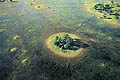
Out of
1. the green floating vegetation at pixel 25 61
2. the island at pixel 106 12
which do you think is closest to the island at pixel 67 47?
the green floating vegetation at pixel 25 61

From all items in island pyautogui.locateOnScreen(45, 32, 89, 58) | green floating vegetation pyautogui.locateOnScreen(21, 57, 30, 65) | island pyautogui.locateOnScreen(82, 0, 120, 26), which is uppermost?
island pyautogui.locateOnScreen(82, 0, 120, 26)

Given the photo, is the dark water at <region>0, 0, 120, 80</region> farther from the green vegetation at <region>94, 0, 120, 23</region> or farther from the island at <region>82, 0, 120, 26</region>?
the green vegetation at <region>94, 0, 120, 23</region>

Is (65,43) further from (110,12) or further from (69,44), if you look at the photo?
(110,12)

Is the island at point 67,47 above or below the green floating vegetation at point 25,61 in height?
above

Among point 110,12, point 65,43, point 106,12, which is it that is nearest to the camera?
point 65,43

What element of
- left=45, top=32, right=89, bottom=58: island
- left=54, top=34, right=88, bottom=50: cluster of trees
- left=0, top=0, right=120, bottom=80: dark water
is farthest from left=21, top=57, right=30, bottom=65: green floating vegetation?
left=54, top=34, right=88, bottom=50: cluster of trees

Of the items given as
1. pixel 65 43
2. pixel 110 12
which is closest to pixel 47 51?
pixel 65 43

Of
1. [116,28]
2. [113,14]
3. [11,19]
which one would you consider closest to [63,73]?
[116,28]

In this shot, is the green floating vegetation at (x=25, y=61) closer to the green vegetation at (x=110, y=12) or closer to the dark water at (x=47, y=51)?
the dark water at (x=47, y=51)
